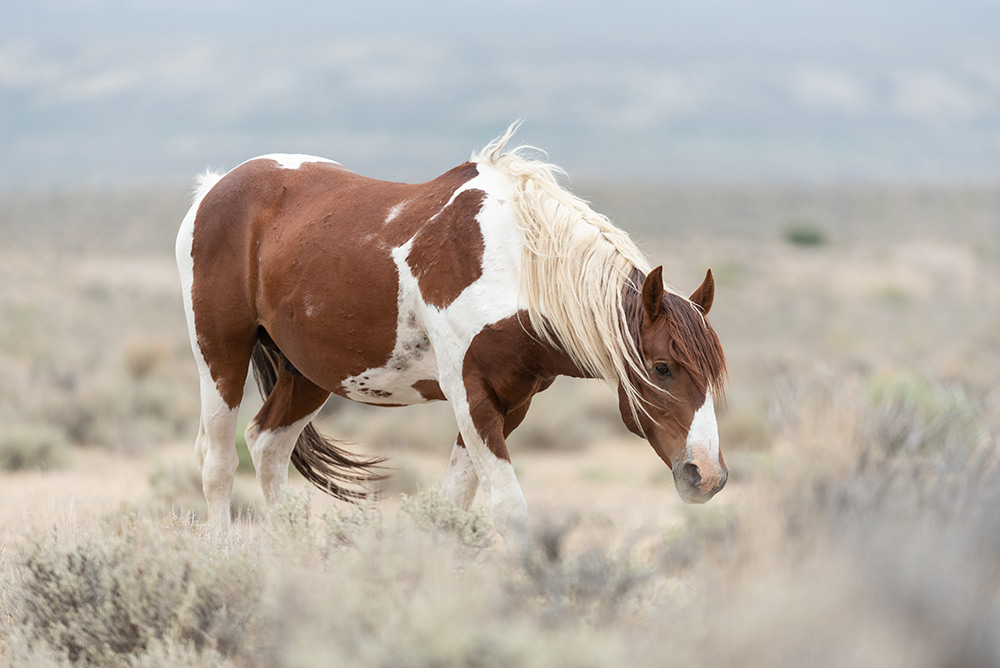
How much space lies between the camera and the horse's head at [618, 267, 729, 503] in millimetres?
3834

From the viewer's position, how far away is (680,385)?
3908 millimetres

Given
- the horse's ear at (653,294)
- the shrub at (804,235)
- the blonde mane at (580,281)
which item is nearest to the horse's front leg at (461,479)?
the blonde mane at (580,281)

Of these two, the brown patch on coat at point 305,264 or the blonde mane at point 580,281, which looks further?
the brown patch on coat at point 305,264

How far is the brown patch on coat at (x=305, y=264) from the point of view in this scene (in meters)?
4.48

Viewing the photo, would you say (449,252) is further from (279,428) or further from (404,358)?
(279,428)

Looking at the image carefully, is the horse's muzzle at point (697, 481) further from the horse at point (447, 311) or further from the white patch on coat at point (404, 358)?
the white patch on coat at point (404, 358)

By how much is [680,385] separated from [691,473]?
0.33 metres

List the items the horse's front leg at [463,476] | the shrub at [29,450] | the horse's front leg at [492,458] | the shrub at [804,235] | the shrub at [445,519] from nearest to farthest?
1. the shrub at [445,519]
2. the horse's front leg at [492,458]
3. the horse's front leg at [463,476]
4. the shrub at [29,450]
5. the shrub at [804,235]

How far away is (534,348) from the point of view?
4176 millimetres

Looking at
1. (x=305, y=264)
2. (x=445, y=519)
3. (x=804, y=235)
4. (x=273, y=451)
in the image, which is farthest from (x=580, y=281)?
(x=804, y=235)

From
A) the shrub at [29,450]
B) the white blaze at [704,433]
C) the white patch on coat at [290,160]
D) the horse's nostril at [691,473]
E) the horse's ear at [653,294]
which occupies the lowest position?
A: the shrub at [29,450]

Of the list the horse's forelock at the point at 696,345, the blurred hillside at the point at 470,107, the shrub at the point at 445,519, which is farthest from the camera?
the blurred hillside at the point at 470,107

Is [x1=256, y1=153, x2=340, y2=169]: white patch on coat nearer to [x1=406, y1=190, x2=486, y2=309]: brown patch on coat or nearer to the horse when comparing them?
the horse

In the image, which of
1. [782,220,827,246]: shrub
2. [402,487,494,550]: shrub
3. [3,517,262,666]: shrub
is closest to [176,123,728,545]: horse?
[402,487,494,550]: shrub
